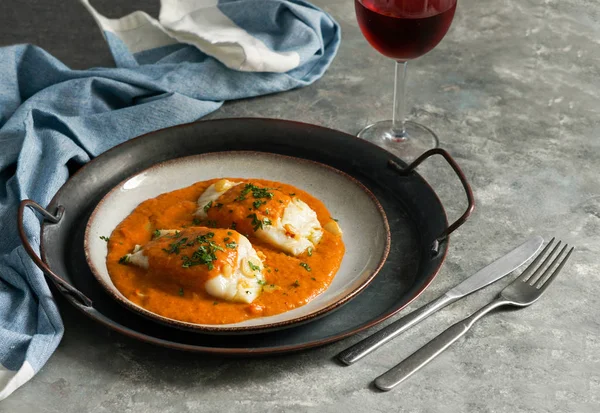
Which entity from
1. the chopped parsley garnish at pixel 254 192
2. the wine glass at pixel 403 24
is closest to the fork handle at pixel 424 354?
the chopped parsley garnish at pixel 254 192

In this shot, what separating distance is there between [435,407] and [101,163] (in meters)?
1.13

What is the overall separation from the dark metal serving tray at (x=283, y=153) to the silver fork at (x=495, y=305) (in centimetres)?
11

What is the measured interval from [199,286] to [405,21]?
0.94m

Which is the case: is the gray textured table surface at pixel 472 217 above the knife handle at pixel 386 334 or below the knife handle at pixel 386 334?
below

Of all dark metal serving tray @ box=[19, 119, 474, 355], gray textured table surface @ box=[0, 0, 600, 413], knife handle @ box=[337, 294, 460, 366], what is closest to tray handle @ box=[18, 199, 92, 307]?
dark metal serving tray @ box=[19, 119, 474, 355]

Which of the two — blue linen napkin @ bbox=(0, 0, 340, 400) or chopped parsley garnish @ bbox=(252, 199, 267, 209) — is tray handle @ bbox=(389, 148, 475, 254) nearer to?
chopped parsley garnish @ bbox=(252, 199, 267, 209)

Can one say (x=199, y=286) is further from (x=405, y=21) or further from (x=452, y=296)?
Result: (x=405, y=21)

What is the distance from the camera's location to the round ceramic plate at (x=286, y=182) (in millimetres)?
1729

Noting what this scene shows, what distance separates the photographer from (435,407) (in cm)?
164

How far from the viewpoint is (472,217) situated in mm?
2191

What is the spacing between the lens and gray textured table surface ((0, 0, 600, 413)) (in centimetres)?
166

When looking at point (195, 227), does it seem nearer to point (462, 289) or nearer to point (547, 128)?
point (462, 289)

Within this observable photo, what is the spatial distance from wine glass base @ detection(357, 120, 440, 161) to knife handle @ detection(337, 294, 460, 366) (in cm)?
72

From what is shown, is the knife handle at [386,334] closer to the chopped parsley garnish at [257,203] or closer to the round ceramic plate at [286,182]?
the round ceramic plate at [286,182]
